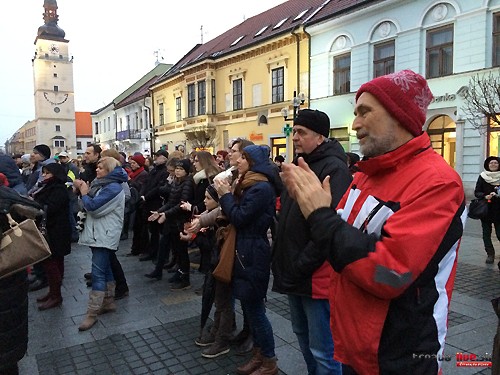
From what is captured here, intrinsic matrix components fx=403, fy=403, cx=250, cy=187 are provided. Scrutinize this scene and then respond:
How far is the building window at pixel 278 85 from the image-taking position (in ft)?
74.5

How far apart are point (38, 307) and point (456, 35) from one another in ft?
52.5

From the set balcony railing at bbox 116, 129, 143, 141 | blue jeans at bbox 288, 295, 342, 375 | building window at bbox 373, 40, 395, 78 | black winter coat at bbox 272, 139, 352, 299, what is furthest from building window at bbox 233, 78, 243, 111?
blue jeans at bbox 288, 295, 342, 375

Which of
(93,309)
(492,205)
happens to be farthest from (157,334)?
(492,205)

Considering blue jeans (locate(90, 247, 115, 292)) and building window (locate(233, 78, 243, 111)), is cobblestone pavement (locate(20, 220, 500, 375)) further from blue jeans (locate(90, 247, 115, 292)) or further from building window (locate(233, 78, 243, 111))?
building window (locate(233, 78, 243, 111))

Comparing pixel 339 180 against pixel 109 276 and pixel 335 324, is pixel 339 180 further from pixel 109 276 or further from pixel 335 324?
pixel 109 276

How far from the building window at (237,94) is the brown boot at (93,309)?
22.2 meters

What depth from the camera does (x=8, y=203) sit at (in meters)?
2.85

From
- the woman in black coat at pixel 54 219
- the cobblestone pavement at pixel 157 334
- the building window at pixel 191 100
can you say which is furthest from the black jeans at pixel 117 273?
the building window at pixel 191 100

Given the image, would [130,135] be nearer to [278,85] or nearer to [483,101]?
[278,85]

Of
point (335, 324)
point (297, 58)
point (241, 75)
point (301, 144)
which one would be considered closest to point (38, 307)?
point (301, 144)

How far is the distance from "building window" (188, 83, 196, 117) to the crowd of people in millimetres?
25177

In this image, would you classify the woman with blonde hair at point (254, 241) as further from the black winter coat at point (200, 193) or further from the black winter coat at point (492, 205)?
the black winter coat at point (492, 205)

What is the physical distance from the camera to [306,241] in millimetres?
2605

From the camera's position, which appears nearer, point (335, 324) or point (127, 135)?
point (335, 324)
